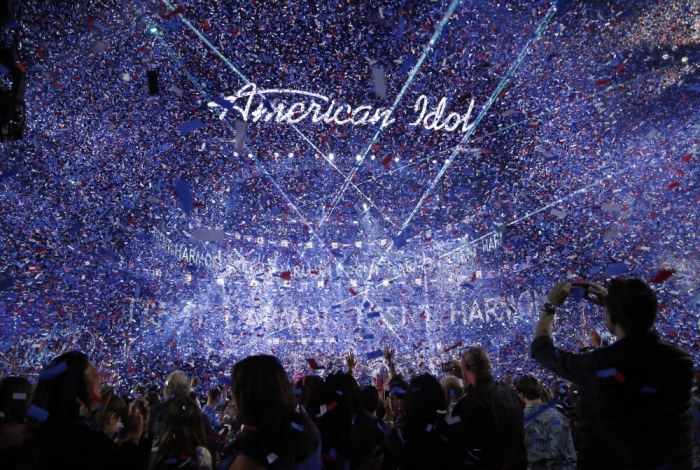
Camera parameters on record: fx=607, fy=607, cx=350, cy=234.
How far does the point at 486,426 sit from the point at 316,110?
1586 centimetres

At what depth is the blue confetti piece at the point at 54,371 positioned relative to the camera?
90.7 inches

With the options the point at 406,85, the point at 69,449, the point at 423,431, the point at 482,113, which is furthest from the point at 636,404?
the point at 482,113

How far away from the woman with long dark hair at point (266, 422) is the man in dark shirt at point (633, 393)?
1.01 metres

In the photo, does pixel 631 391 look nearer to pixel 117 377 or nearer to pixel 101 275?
pixel 117 377

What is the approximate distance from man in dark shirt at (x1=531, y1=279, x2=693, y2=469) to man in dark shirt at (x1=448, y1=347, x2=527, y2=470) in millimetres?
1104

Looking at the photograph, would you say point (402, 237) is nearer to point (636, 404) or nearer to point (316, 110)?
point (316, 110)

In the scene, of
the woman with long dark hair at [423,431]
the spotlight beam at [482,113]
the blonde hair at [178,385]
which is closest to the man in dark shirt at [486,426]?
the woman with long dark hair at [423,431]

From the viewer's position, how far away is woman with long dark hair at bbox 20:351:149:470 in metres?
2.18

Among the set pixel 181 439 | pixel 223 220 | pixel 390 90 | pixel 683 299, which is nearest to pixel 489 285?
pixel 683 299

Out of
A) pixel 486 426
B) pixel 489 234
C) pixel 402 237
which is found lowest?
pixel 486 426

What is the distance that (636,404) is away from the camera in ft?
6.93

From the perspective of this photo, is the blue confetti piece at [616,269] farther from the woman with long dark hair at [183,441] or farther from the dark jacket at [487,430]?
the woman with long dark hair at [183,441]

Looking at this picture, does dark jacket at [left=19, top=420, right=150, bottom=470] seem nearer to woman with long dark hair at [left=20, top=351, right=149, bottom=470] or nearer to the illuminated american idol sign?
woman with long dark hair at [left=20, top=351, right=149, bottom=470]

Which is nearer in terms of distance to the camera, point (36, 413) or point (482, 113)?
point (36, 413)
